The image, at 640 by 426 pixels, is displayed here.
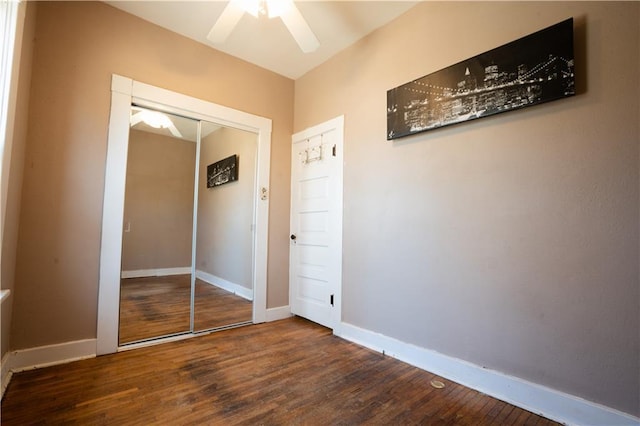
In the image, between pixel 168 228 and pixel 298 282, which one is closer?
pixel 168 228

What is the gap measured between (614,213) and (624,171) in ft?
0.72

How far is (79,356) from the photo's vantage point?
2223 millimetres

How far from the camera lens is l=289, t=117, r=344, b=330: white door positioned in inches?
117

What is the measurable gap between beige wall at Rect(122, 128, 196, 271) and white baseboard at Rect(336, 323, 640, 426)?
2.28 m

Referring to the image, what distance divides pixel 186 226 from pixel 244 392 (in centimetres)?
189

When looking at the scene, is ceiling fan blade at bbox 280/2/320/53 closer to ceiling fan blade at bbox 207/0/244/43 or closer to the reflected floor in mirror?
ceiling fan blade at bbox 207/0/244/43

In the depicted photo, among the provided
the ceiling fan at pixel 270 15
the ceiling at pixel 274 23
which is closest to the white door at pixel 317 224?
the ceiling at pixel 274 23

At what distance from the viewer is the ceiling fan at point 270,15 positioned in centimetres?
192

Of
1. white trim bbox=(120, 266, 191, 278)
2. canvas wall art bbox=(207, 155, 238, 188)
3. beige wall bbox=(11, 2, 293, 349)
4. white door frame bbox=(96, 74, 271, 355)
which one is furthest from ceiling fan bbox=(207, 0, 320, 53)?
white trim bbox=(120, 266, 191, 278)

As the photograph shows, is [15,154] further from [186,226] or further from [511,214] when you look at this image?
[511,214]

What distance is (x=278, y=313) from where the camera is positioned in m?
3.36

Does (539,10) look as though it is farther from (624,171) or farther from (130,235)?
(130,235)

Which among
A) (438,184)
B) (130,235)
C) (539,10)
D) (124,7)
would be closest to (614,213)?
(438,184)

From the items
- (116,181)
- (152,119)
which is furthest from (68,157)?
(152,119)
